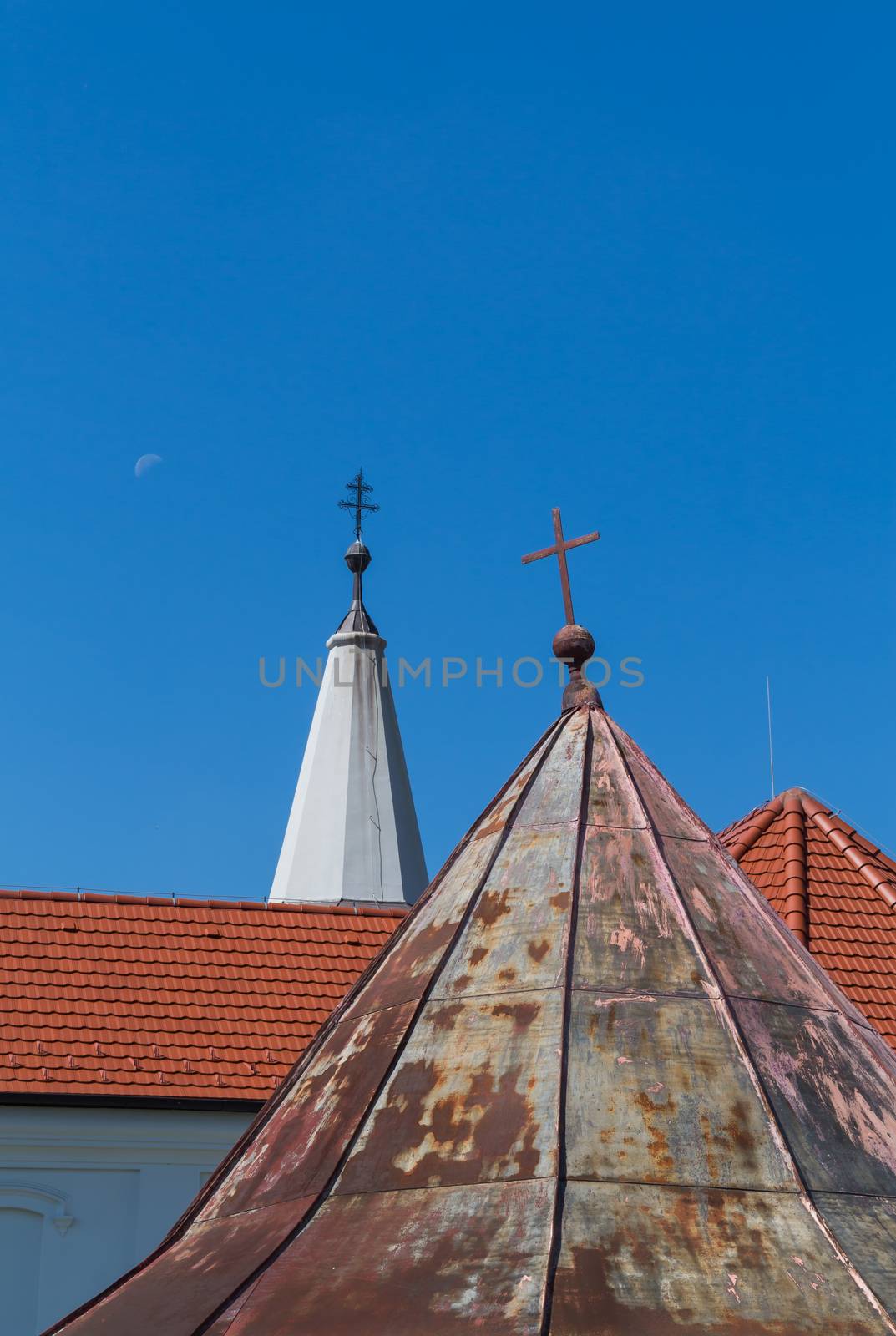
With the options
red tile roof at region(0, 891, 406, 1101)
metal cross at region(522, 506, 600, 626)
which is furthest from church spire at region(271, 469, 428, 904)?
metal cross at region(522, 506, 600, 626)

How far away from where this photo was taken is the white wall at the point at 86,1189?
1470cm

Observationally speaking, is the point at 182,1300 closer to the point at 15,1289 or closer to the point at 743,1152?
the point at 743,1152

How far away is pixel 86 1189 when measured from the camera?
15055 millimetres

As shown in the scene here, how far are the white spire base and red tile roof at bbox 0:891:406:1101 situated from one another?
865 cm

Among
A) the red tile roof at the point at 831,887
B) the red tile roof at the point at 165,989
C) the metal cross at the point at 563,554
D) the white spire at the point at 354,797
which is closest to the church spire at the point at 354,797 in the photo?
the white spire at the point at 354,797

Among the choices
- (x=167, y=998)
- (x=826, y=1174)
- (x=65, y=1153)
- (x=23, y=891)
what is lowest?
(x=826, y=1174)

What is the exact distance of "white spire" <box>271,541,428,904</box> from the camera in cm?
2717

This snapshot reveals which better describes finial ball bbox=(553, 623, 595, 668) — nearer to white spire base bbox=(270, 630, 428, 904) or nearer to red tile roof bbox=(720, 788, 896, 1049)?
red tile roof bbox=(720, 788, 896, 1049)

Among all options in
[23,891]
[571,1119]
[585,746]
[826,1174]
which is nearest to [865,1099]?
[826,1174]

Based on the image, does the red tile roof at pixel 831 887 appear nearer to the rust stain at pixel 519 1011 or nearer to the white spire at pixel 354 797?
the rust stain at pixel 519 1011

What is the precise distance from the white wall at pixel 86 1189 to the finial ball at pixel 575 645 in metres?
8.19

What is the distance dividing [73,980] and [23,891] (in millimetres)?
1617

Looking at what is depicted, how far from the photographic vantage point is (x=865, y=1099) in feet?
20.7

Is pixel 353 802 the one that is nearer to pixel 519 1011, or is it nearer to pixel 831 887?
pixel 831 887
